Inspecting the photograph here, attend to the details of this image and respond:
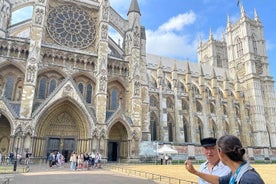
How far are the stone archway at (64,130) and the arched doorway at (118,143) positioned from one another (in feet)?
11.5

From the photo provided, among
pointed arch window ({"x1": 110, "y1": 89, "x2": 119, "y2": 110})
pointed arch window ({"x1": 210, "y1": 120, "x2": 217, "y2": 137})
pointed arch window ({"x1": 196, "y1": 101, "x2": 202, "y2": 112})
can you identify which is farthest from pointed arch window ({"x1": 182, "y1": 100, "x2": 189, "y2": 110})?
pointed arch window ({"x1": 110, "y1": 89, "x2": 119, "y2": 110})

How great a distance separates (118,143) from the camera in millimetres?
25500

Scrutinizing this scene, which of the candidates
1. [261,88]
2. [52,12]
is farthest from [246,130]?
[52,12]

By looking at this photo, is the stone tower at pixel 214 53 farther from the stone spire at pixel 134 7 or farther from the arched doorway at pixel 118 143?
the arched doorway at pixel 118 143

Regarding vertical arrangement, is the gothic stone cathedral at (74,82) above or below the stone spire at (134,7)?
below

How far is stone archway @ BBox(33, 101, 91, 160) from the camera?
22.2 meters

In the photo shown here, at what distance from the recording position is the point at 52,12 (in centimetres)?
2623

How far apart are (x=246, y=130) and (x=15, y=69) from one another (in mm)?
43083

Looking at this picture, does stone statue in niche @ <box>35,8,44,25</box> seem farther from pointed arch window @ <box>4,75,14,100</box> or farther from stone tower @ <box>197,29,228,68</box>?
stone tower @ <box>197,29,228,68</box>

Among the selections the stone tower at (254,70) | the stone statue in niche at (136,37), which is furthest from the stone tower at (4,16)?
the stone tower at (254,70)

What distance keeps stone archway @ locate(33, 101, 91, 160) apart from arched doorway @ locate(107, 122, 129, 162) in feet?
11.5

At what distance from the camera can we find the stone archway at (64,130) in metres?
22.2

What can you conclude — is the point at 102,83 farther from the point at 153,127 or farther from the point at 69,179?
the point at 153,127

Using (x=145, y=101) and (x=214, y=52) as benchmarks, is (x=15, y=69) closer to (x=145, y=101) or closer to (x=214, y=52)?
(x=145, y=101)
